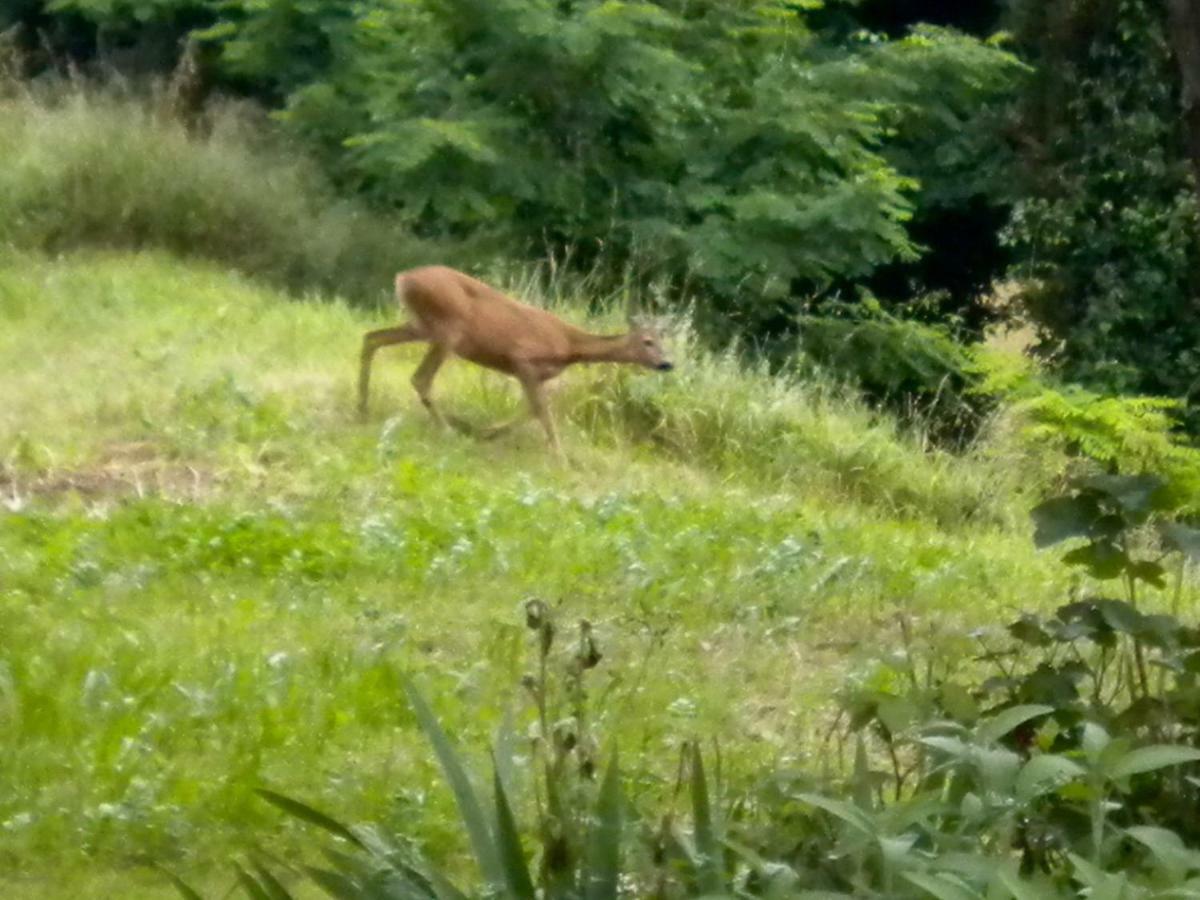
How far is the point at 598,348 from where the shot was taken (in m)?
11.9

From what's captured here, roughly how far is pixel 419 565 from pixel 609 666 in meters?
1.50

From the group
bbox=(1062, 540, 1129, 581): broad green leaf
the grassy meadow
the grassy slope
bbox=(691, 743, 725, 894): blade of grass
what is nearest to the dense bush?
the grassy meadow

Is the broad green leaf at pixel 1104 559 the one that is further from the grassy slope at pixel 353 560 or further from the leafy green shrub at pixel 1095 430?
the leafy green shrub at pixel 1095 430

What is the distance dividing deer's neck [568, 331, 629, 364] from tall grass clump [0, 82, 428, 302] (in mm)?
5260

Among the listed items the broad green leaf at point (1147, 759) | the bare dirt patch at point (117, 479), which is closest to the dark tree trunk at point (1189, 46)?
the broad green leaf at point (1147, 759)

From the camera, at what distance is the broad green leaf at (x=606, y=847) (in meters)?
3.96

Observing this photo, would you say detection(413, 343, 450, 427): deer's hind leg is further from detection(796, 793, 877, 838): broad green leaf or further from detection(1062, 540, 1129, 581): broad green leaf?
detection(796, 793, 877, 838): broad green leaf

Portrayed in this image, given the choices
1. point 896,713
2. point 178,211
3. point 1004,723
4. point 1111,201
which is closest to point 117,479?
point 896,713

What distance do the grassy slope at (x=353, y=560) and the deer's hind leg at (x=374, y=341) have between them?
0.15 meters

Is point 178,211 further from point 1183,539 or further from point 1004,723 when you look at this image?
point 1004,723

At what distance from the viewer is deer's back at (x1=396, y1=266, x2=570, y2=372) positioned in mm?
11648

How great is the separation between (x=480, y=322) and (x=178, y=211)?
21.7 ft

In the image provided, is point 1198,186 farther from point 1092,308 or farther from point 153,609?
point 1092,308

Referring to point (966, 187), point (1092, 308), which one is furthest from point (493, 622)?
point (966, 187)
